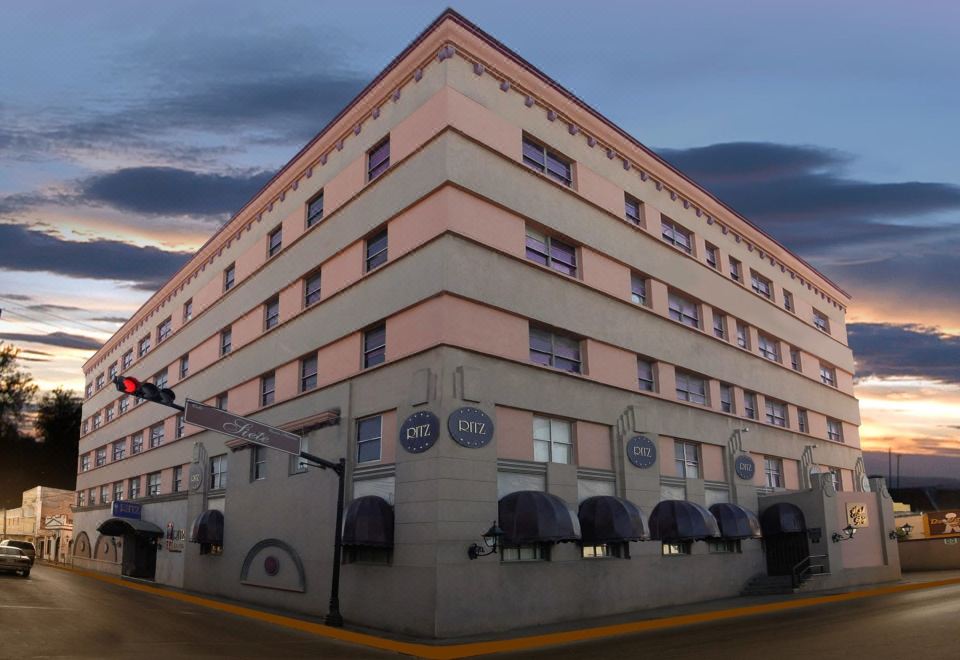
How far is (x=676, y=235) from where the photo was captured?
113ft

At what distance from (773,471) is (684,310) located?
10192 millimetres

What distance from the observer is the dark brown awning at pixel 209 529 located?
106ft

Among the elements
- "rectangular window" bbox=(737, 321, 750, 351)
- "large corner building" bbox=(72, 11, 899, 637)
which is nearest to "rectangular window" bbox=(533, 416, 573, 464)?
"large corner building" bbox=(72, 11, 899, 637)

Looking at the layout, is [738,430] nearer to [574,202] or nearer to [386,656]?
[574,202]

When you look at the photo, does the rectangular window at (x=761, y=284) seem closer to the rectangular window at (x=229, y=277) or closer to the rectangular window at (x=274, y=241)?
the rectangular window at (x=274, y=241)

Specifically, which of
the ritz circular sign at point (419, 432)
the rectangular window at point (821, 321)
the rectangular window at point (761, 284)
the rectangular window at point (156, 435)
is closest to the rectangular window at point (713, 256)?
the rectangular window at point (761, 284)

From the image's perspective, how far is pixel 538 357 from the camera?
82.6 ft

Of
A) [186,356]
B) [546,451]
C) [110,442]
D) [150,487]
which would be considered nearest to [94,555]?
[110,442]

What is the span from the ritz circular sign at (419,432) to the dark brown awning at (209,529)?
1469cm

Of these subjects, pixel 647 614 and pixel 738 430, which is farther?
pixel 738 430

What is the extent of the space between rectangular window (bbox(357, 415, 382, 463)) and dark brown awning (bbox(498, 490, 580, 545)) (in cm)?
459

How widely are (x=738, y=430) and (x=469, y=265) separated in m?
18.1

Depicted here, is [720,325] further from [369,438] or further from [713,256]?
[369,438]

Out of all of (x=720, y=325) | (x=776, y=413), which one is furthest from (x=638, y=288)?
(x=776, y=413)
